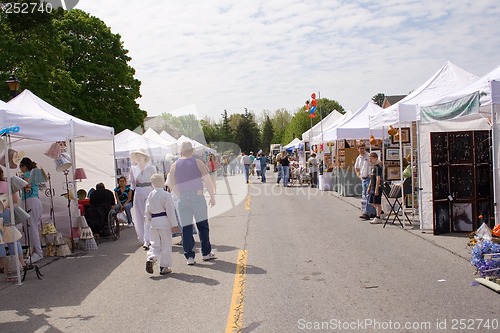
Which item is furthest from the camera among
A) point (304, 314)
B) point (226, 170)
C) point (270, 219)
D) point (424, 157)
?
point (226, 170)

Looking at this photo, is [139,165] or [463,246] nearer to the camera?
[463,246]

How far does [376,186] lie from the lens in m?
13.0

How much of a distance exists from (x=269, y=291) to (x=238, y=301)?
57 cm

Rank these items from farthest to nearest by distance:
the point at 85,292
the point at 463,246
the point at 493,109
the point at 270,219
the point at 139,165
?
the point at 270,219
the point at 139,165
the point at 463,246
the point at 493,109
the point at 85,292

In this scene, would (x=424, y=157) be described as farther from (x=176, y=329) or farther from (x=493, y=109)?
(x=176, y=329)

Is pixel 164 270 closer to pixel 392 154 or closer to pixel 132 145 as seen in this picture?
pixel 392 154

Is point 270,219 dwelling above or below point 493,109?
below

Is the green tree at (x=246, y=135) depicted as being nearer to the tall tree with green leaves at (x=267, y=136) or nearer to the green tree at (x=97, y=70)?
the tall tree with green leaves at (x=267, y=136)

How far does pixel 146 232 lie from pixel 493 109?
639cm

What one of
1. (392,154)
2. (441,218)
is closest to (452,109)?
(441,218)

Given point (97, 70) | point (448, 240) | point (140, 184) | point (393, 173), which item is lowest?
point (448, 240)

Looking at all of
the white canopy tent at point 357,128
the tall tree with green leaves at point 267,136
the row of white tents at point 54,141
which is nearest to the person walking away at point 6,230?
the row of white tents at point 54,141

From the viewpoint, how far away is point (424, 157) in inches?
471

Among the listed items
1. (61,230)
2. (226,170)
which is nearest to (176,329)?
(61,230)
